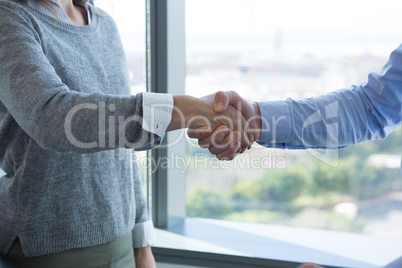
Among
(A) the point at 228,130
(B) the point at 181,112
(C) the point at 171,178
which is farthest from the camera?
(C) the point at 171,178

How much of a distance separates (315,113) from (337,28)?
1.17 m

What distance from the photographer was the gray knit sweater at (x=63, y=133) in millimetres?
936

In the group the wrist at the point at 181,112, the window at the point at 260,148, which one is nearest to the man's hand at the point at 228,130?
the wrist at the point at 181,112

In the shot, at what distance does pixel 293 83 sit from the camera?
280cm

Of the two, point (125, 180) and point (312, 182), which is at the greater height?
point (125, 180)

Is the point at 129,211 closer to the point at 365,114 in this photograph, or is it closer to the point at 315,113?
the point at 315,113

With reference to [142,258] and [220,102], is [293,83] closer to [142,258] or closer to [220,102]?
[220,102]

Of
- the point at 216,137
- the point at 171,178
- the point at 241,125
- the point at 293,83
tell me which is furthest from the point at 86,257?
the point at 293,83

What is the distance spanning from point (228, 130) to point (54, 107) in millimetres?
598

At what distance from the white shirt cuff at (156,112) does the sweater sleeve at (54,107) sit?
0.04ft

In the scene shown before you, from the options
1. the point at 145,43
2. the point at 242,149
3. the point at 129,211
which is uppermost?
the point at 145,43

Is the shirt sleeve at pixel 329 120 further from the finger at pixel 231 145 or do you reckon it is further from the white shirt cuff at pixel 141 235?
the white shirt cuff at pixel 141 235

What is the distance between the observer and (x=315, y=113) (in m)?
1.49

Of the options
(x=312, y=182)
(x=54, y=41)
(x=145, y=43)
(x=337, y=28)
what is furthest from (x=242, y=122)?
(x=312, y=182)
